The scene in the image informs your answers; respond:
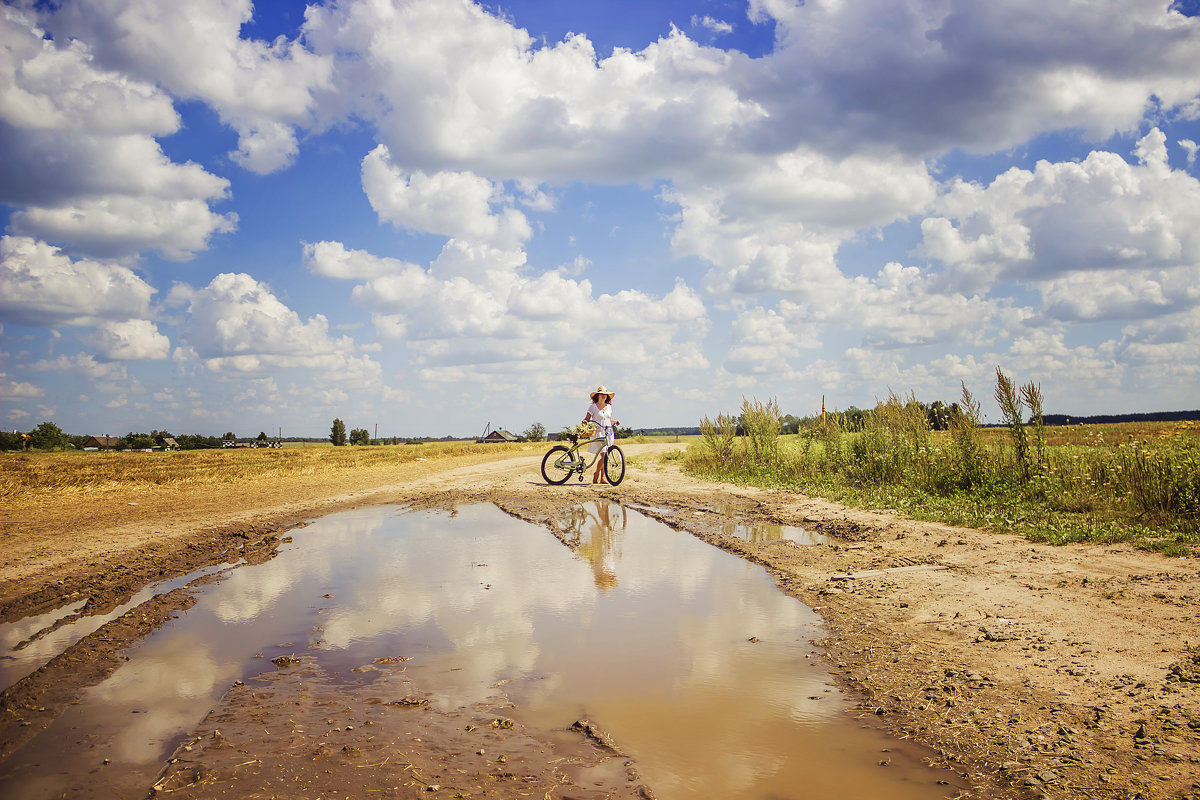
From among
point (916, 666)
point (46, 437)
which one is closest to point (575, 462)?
point (916, 666)

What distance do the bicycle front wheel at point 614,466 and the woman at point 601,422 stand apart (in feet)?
0.42

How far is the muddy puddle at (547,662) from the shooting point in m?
3.30

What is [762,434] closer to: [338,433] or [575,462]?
[575,462]

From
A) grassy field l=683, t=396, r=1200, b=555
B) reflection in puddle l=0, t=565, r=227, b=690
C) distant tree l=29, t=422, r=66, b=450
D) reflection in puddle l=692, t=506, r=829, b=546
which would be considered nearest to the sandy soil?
reflection in puddle l=0, t=565, r=227, b=690

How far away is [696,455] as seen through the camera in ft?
81.7

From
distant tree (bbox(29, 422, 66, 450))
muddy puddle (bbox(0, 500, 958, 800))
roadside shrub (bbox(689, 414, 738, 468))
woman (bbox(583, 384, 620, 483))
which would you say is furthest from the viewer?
distant tree (bbox(29, 422, 66, 450))

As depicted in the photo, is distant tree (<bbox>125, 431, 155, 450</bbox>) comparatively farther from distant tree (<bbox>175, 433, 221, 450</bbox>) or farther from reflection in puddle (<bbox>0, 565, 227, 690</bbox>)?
reflection in puddle (<bbox>0, 565, 227, 690</bbox>)

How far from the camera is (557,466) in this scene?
18172 mm

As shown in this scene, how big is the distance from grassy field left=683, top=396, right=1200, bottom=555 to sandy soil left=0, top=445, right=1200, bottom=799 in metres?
1.12

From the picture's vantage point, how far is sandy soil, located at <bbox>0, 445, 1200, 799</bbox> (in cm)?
316

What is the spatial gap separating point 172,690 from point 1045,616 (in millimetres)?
6729

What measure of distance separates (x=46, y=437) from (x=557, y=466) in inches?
2839

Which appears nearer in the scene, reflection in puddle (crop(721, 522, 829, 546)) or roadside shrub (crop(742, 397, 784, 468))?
Result: reflection in puddle (crop(721, 522, 829, 546))

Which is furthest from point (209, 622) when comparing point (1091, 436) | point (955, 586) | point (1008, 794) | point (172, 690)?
point (1091, 436)
